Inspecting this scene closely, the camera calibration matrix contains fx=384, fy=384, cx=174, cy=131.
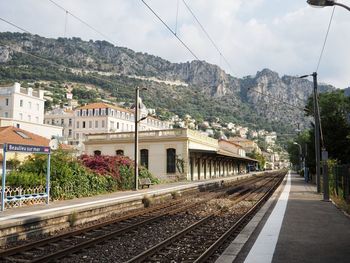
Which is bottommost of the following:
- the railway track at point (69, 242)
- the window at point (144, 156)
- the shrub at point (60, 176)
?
the railway track at point (69, 242)

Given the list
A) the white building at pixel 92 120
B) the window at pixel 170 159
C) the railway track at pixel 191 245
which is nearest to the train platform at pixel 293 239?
the railway track at pixel 191 245

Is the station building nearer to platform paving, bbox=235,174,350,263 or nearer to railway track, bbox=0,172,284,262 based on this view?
railway track, bbox=0,172,284,262

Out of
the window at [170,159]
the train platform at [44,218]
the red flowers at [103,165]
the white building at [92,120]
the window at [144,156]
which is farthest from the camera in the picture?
the white building at [92,120]

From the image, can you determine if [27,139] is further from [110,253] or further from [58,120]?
[58,120]

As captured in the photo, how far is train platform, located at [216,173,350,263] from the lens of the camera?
7.45 meters

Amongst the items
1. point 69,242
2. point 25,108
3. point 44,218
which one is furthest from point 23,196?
point 25,108

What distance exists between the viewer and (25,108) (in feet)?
253

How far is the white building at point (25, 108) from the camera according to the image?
7012 centimetres

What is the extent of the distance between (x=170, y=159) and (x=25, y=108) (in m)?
46.7

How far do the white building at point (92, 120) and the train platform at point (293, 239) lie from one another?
2990 inches

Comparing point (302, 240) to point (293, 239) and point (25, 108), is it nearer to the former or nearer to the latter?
point (293, 239)

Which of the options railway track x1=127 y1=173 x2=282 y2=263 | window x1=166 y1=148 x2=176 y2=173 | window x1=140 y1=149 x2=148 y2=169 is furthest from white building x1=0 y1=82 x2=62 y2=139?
railway track x1=127 y1=173 x2=282 y2=263

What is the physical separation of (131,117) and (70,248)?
90.9 m

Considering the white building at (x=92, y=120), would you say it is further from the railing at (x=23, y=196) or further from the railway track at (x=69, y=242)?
the railway track at (x=69, y=242)
